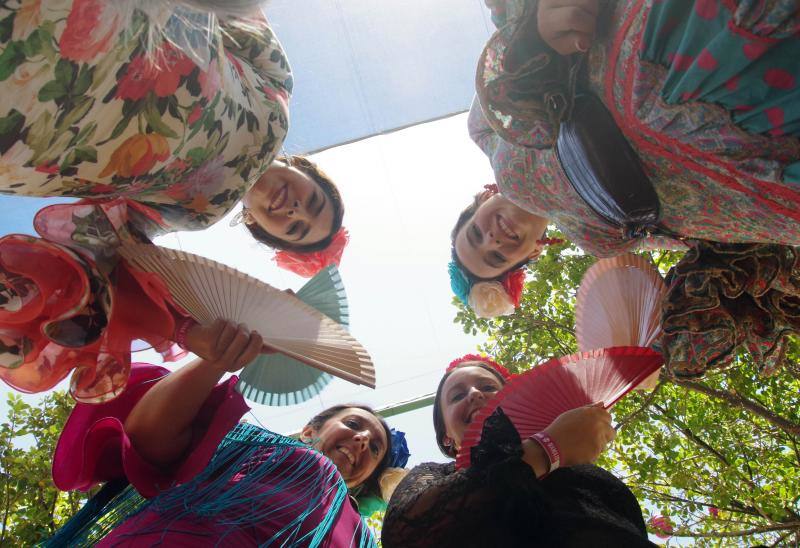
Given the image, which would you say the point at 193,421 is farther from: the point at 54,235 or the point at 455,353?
the point at 455,353

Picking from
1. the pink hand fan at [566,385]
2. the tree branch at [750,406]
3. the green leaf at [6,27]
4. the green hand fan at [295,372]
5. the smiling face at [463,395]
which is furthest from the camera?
the tree branch at [750,406]

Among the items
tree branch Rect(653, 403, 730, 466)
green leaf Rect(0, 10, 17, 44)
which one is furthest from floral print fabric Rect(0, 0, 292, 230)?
tree branch Rect(653, 403, 730, 466)

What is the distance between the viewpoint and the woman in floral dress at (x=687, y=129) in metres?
0.89

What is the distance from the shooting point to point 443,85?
3.32 m

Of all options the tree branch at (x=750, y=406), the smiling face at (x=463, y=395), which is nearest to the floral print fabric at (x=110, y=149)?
the smiling face at (x=463, y=395)

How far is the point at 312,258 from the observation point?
256 cm

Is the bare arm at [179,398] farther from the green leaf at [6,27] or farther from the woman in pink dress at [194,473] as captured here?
the green leaf at [6,27]

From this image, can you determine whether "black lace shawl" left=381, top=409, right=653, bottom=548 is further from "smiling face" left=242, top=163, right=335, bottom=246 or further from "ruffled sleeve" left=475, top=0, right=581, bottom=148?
"smiling face" left=242, top=163, right=335, bottom=246

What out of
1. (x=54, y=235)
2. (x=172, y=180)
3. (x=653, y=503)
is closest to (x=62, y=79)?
(x=172, y=180)

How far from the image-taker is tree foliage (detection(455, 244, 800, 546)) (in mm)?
3721

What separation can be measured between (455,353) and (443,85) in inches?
81.7

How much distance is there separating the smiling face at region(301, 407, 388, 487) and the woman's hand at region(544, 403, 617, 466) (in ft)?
3.95

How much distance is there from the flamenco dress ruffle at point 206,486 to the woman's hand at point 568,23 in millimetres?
1343

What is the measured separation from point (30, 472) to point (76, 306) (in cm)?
194
